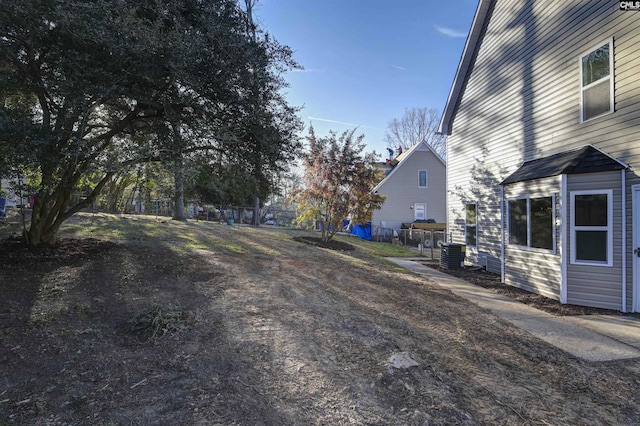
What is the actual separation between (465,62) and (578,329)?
30.8 ft

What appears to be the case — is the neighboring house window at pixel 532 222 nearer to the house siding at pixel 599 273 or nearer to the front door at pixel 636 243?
the house siding at pixel 599 273

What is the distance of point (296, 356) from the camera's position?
11.1 feet

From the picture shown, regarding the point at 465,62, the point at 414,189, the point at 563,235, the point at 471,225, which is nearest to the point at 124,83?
the point at 563,235

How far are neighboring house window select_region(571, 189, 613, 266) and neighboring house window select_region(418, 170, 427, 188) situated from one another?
17817mm

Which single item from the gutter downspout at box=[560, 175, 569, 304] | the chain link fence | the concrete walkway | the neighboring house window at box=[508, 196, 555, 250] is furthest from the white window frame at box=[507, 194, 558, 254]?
the chain link fence

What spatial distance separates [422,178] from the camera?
23844mm

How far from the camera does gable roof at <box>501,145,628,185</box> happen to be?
5867 mm

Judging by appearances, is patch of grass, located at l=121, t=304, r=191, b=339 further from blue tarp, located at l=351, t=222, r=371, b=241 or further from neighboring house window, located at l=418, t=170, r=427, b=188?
neighboring house window, located at l=418, t=170, r=427, b=188

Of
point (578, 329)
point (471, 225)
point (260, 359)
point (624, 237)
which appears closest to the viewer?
point (260, 359)

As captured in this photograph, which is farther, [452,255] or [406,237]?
[406,237]

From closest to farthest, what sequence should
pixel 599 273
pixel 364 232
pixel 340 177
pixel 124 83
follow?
pixel 124 83 → pixel 599 273 → pixel 340 177 → pixel 364 232

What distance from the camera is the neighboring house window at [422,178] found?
23.8 metres

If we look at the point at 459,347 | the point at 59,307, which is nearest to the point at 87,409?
the point at 59,307

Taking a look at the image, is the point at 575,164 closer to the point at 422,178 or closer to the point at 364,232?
the point at 364,232
